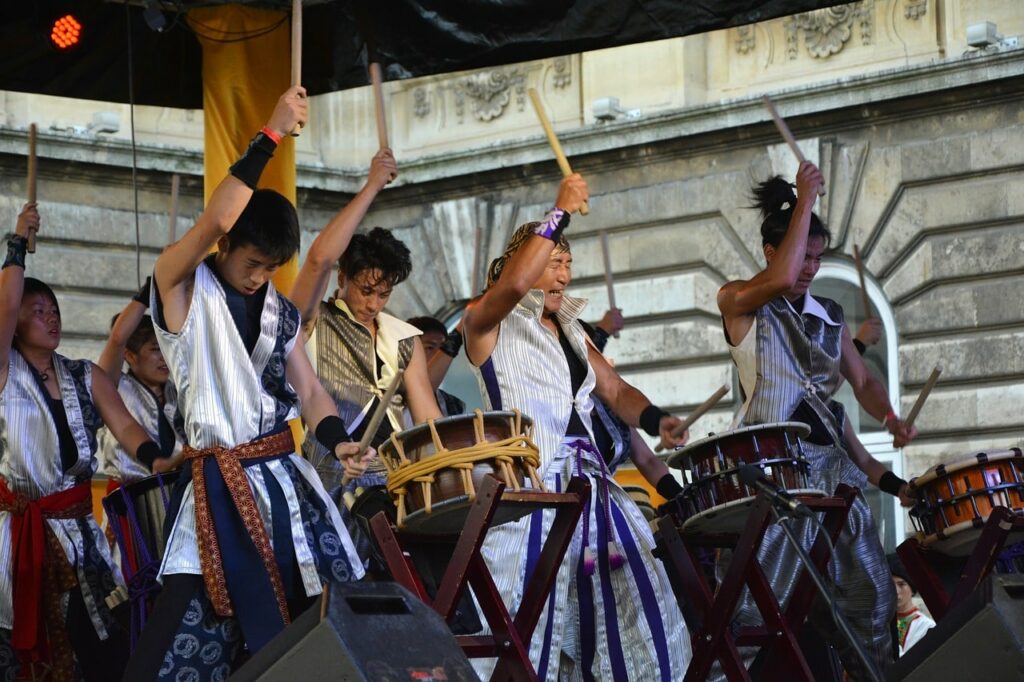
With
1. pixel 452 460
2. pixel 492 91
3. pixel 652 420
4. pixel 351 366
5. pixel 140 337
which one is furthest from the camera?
pixel 492 91

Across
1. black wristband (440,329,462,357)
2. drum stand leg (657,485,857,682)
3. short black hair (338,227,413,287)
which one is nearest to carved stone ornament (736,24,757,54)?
black wristband (440,329,462,357)

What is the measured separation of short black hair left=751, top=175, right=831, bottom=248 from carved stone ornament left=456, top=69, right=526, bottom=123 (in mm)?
10584

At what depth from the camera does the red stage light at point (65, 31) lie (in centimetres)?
763

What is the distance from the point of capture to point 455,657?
423 cm

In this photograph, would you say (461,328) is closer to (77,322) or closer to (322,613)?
(322,613)

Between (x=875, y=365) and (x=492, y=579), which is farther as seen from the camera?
(x=875, y=365)

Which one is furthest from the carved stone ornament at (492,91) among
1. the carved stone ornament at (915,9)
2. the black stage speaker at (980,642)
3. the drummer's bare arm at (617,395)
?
the black stage speaker at (980,642)

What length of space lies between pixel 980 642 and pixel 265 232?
2.26m

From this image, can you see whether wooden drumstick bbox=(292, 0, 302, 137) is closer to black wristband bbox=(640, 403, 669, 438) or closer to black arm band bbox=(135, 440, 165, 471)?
black arm band bbox=(135, 440, 165, 471)

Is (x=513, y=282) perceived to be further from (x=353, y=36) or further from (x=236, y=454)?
(x=353, y=36)

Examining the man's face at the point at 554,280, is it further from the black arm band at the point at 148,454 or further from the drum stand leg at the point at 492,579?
the black arm band at the point at 148,454

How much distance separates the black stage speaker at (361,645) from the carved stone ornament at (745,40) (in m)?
12.8

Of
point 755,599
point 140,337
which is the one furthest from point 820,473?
point 140,337

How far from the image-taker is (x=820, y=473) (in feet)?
22.7
